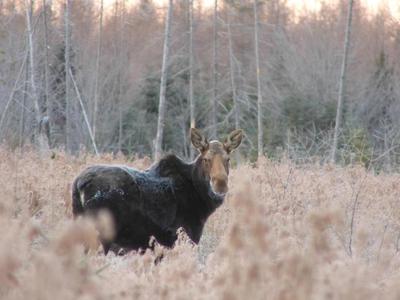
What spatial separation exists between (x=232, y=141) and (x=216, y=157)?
65 centimetres

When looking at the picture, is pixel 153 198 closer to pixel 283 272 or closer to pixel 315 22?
pixel 283 272

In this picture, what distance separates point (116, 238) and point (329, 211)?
4.68 metres

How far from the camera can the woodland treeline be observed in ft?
130

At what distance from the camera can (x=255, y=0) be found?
36.3m

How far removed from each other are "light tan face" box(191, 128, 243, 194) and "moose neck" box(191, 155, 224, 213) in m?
0.09

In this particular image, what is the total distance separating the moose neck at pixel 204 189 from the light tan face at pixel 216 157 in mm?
88

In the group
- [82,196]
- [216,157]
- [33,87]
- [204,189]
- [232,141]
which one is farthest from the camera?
[33,87]

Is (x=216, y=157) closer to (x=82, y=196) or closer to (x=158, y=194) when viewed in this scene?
(x=158, y=194)

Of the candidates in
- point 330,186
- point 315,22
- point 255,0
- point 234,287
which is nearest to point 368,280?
point 234,287

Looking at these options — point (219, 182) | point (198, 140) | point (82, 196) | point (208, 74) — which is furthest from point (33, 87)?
point (208, 74)

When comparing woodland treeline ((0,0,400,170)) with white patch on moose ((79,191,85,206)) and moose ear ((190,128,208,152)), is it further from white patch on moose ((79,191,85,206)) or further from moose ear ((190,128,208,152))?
white patch on moose ((79,191,85,206))

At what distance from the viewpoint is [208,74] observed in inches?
2117

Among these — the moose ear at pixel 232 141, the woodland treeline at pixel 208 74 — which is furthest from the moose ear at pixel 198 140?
the woodland treeline at pixel 208 74

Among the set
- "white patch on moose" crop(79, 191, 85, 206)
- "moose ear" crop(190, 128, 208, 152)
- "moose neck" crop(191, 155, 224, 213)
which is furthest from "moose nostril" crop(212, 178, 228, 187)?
"white patch on moose" crop(79, 191, 85, 206)
